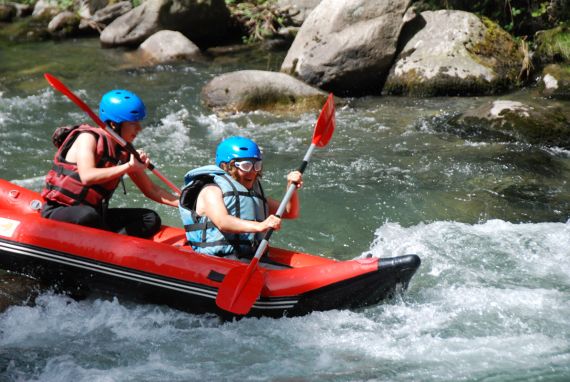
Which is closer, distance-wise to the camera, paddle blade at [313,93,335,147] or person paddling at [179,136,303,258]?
person paddling at [179,136,303,258]

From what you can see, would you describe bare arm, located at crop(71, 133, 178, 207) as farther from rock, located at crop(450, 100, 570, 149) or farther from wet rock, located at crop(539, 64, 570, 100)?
wet rock, located at crop(539, 64, 570, 100)

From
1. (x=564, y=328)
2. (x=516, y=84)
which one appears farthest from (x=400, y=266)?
(x=516, y=84)

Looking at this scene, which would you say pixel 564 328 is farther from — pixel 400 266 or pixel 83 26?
pixel 83 26

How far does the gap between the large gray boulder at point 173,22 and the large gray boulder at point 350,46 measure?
11.2 feet

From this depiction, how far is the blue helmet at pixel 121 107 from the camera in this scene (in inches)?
177

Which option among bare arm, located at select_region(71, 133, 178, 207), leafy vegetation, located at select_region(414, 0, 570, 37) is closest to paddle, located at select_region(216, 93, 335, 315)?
bare arm, located at select_region(71, 133, 178, 207)

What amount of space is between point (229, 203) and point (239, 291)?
0.53 metres

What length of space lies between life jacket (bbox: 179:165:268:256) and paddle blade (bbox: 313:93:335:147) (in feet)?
2.42

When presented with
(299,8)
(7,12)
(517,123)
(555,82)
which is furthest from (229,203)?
(7,12)

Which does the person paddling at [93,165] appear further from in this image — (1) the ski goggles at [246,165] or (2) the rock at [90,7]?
(2) the rock at [90,7]

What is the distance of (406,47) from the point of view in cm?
998

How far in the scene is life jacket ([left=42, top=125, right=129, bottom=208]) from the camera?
4.56 m

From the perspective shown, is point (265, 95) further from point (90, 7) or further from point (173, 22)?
point (90, 7)

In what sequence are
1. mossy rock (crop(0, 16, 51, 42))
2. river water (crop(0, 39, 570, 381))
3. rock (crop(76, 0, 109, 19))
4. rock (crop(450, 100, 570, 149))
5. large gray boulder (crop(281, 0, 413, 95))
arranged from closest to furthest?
1. river water (crop(0, 39, 570, 381))
2. rock (crop(450, 100, 570, 149))
3. large gray boulder (crop(281, 0, 413, 95))
4. mossy rock (crop(0, 16, 51, 42))
5. rock (crop(76, 0, 109, 19))
